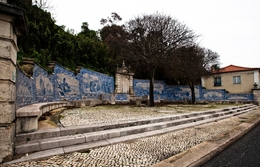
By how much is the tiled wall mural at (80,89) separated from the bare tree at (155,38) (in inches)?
167

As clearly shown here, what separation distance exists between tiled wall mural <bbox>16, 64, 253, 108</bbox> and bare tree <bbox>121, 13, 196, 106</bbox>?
424 cm

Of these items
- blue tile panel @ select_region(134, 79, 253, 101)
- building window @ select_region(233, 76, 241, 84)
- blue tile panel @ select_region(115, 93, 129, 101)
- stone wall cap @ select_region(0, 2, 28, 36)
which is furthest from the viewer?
building window @ select_region(233, 76, 241, 84)

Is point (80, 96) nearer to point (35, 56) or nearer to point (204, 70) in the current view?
point (35, 56)

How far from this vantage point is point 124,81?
18.2 m

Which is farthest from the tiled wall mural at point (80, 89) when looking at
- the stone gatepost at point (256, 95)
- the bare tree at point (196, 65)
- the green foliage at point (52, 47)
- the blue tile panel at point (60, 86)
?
the bare tree at point (196, 65)

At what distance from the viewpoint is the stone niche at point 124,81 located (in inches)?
686

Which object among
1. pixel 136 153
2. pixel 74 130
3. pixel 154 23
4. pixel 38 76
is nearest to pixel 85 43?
pixel 154 23

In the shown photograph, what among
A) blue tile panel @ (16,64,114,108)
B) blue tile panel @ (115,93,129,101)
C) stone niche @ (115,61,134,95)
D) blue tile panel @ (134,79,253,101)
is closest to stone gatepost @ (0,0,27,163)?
blue tile panel @ (16,64,114,108)

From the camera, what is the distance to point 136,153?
Result: 10.2 feet

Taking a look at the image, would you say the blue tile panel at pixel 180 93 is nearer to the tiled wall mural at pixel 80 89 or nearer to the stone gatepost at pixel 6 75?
the tiled wall mural at pixel 80 89

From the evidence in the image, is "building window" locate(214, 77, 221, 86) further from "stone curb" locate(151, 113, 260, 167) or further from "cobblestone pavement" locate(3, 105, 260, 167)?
"cobblestone pavement" locate(3, 105, 260, 167)

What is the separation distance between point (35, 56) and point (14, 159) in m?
8.57

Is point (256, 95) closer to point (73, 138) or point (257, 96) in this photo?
point (257, 96)

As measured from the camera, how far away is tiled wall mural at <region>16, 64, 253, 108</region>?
5508mm
